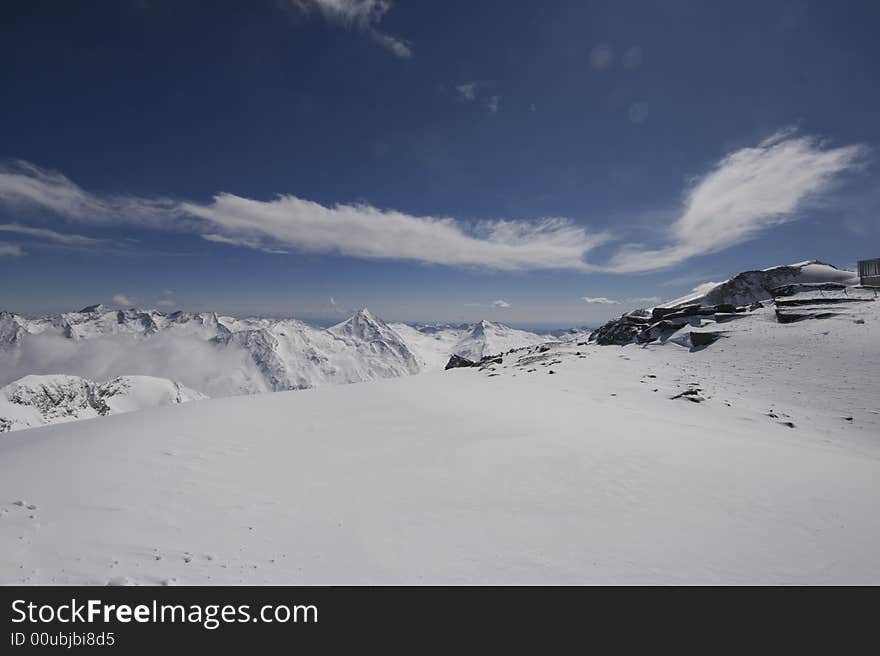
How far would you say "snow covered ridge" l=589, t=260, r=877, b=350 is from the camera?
1152 inches

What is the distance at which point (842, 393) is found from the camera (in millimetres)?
17094

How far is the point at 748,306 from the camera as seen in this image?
1438 inches

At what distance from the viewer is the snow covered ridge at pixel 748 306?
29.2 meters

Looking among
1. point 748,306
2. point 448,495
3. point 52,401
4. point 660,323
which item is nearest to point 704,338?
point 660,323

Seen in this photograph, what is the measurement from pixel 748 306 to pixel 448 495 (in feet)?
144

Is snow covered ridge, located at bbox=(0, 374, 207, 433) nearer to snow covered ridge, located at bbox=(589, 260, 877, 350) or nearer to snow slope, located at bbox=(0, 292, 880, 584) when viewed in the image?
snow slope, located at bbox=(0, 292, 880, 584)

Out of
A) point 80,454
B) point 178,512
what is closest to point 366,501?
point 178,512

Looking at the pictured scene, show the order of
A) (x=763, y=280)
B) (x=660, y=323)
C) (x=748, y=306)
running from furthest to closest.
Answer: (x=763, y=280), (x=748, y=306), (x=660, y=323)

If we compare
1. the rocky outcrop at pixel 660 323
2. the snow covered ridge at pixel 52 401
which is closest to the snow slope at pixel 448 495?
the rocky outcrop at pixel 660 323

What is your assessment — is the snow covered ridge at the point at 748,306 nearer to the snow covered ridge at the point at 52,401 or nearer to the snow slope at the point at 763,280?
the snow slope at the point at 763,280

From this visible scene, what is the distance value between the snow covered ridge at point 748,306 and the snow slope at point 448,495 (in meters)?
16.0

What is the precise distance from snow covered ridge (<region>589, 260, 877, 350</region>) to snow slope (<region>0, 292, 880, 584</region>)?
52.7ft

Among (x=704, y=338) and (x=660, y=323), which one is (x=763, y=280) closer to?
(x=660, y=323)
